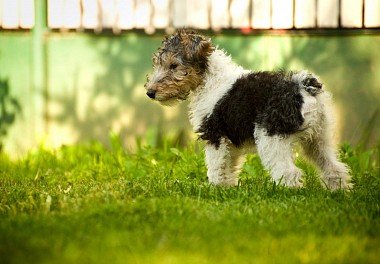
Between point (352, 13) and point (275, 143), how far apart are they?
3385 mm

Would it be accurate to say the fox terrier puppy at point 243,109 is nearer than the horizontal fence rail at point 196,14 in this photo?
Yes

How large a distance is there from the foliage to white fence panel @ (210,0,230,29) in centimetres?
276

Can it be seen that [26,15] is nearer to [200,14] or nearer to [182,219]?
[200,14]

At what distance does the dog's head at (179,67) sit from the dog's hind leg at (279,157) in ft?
3.18

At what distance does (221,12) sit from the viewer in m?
8.79

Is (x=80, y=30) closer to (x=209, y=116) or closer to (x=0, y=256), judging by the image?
(x=209, y=116)

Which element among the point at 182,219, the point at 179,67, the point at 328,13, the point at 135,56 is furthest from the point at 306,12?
the point at 182,219

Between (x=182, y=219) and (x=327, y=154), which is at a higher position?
(x=327, y=154)

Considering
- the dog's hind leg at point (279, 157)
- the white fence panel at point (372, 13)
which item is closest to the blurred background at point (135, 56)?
the white fence panel at point (372, 13)

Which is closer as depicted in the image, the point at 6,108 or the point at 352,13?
the point at 352,13

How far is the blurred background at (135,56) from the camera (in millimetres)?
8398

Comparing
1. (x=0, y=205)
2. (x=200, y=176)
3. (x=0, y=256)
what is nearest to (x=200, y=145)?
(x=200, y=176)

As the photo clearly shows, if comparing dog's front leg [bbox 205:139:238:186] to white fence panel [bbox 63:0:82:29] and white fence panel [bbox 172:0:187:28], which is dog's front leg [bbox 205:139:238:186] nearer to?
white fence panel [bbox 172:0:187:28]

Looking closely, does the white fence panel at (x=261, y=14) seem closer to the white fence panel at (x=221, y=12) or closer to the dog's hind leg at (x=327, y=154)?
the white fence panel at (x=221, y=12)
